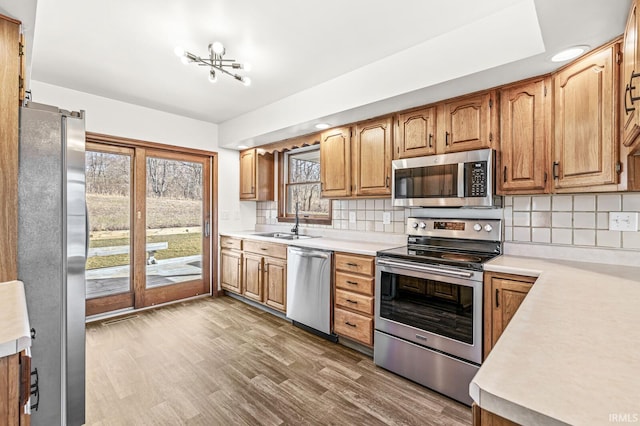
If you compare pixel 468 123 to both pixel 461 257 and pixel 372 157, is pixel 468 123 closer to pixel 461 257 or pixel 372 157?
pixel 372 157

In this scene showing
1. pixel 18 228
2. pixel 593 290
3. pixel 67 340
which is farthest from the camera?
pixel 67 340

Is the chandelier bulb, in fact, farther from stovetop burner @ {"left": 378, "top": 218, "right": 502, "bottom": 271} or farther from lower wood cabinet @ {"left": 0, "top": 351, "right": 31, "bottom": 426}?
lower wood cabinet @ {"left": 0, "top": 351, "right": 31, "bottom": 426}

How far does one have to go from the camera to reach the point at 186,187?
4.05 metres

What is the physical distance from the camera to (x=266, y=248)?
3523 mm

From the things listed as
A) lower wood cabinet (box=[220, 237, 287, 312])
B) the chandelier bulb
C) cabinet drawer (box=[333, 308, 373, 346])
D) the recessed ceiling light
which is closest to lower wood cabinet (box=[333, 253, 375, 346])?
cabinet drawer (box=[333, 308, 373, 346])

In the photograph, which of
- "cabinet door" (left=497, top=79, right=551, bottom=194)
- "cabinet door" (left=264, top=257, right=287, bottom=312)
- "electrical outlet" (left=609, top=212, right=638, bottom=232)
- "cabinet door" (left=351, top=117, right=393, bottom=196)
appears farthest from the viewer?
"cabinet door" (left=264, top=257, right=287, bottom=312)

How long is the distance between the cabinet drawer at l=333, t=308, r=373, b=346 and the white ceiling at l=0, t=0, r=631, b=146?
1.84m

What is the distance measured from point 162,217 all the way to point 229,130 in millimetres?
1449

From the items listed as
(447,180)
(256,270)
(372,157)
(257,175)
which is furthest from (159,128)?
(447,180)

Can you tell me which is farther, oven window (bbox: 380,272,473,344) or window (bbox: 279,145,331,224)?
window (bbox: 279,145,331,224)

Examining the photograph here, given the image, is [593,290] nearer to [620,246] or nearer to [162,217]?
[620,246]

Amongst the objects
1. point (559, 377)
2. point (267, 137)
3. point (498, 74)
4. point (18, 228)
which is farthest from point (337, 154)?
point (559, 377)

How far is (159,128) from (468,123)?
11.5 feet

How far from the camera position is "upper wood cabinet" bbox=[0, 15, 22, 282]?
1.41 meters
